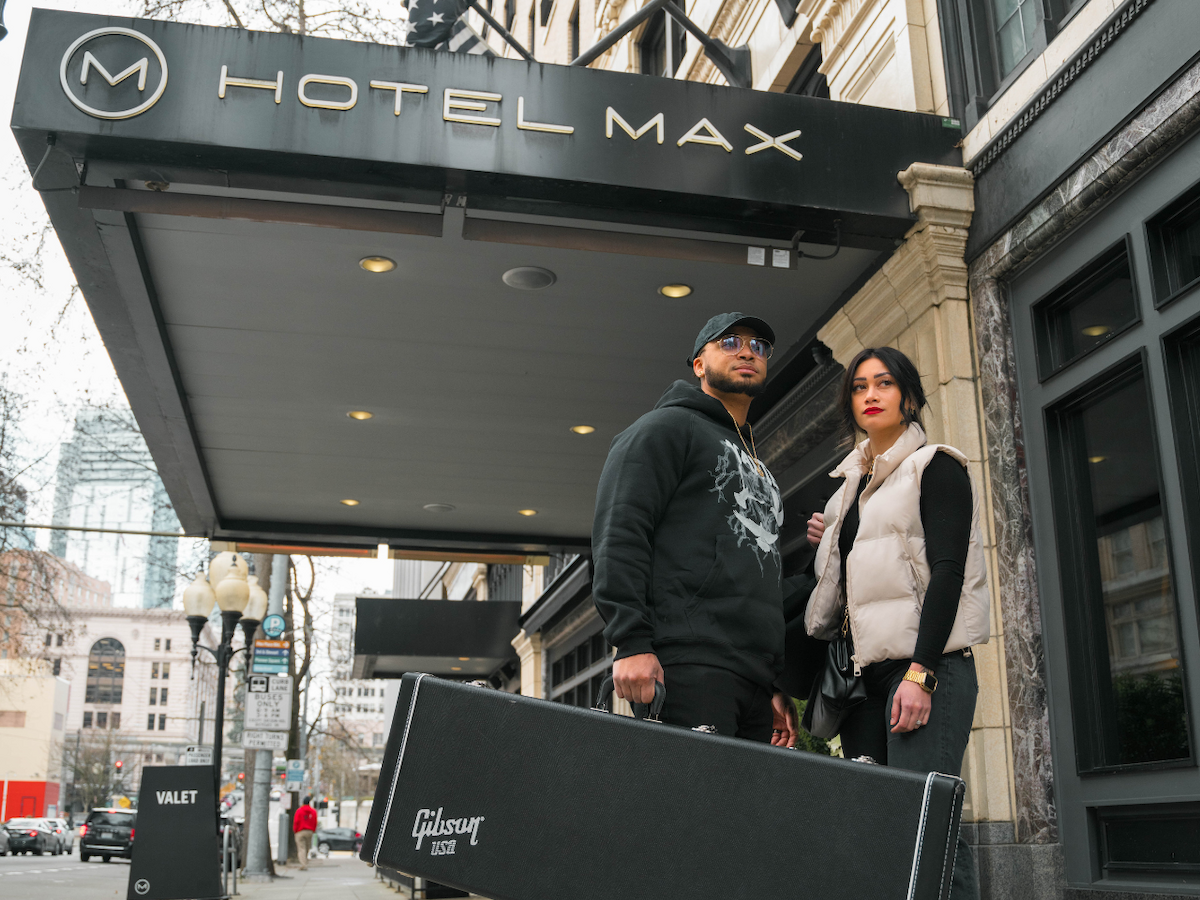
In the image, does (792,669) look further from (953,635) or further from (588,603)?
(588,603)

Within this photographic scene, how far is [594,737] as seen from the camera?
246cm

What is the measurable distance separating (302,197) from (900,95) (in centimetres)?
380

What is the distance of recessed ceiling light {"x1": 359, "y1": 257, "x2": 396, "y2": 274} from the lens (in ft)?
23.1

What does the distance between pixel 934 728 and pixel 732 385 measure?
46.5 inches

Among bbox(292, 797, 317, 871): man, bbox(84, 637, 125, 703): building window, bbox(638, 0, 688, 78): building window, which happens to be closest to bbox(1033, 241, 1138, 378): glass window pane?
bbox(638, 0, 688, 78): building window

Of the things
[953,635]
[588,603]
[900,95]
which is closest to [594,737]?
[953,635]

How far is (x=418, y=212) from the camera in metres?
6.15

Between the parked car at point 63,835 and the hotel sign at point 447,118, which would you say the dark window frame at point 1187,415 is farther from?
the parked car at point 63,835

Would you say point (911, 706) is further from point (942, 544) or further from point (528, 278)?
point (528, 278)

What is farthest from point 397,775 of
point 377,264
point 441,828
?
point 377,264

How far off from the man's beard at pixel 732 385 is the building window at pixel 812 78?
5850mm

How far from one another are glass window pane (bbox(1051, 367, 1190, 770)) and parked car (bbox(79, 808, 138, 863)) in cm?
3325

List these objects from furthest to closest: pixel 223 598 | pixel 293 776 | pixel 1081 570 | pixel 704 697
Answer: pixel 293 776 → pixel 223 598 → pixel 1081 570 → pixel 704 697

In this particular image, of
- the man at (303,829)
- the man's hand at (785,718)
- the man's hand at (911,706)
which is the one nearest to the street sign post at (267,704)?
the man's hand at (785,718)
